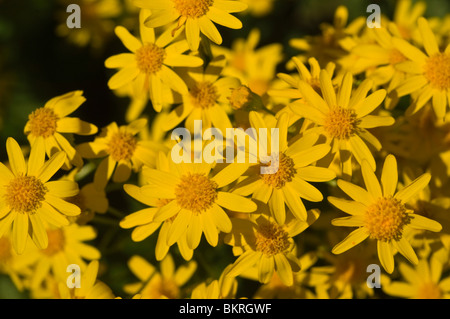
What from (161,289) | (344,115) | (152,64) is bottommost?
(161,289)

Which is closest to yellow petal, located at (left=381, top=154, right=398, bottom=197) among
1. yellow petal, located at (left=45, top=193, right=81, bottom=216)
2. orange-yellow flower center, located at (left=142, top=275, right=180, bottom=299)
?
orange-yellow flower center, located at (left=142, top=275, right=180, bottom=299)

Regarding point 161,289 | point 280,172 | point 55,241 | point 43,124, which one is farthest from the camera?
point 55,241

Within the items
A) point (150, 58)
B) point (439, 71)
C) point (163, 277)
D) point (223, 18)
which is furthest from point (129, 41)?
point (439, 71)

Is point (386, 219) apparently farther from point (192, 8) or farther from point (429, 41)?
point (192, 8)

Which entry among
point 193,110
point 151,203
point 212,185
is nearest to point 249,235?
point 212,185

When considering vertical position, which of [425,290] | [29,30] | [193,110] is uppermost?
[29,30]

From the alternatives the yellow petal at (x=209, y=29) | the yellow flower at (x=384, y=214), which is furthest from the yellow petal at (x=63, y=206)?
A: the yellow flower at (x=384, y=214)

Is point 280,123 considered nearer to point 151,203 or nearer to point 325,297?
point 151,203
